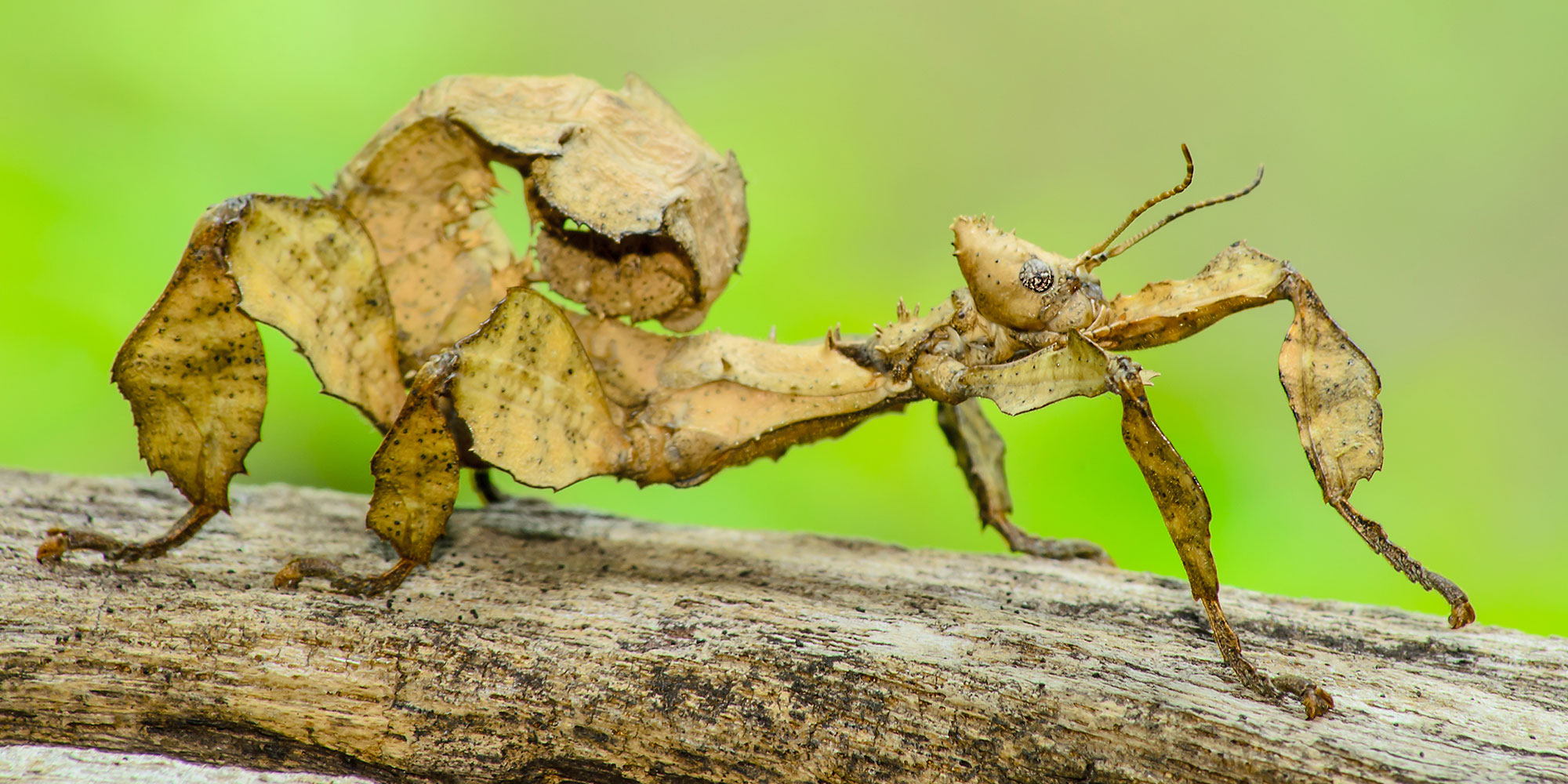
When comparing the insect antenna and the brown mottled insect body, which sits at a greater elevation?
the insect antenna

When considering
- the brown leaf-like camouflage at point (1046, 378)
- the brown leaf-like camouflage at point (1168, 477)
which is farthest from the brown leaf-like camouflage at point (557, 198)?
the brown leaf-like camouflage at point (1168, 477)

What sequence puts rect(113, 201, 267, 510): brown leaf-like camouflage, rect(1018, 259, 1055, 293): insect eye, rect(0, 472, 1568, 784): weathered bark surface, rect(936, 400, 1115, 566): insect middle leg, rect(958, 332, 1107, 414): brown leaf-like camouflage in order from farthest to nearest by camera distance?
rect(936, 400, 1115, 566): insect middle leg
rect(113, 201, 267, 510): brown leaf-like camouflage
rect(1018, 259, 1055, 293): insect eye
rect(958, 332, 1107, 414): brown leaf-like camouflage
rect(0, 472, 1568, 784): weathered bark surface

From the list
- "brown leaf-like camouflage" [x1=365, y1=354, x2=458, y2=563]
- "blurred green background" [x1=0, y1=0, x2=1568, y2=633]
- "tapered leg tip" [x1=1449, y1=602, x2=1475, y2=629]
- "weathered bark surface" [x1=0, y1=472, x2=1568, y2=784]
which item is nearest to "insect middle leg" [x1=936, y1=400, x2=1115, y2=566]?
"weathered bark surface" [x1=0, y1=472, x2=1568, y2=784]

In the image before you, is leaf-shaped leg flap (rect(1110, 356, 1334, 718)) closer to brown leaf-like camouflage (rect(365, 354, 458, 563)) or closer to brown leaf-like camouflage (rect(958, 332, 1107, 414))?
brown leaf-like camouflage (rect(958, 332, 1107, 414))

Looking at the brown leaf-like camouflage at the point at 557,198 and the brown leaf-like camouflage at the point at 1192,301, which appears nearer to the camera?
the brown leaf-like camouflage at the point at 1192,301

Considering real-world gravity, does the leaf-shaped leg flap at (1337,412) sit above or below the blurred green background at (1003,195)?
below

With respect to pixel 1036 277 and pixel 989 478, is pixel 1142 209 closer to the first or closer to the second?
pixel 1036 277

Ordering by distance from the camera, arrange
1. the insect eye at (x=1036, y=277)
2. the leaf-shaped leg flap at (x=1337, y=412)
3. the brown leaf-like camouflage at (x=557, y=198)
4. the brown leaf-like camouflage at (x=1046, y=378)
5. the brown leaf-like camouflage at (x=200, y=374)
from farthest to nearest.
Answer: the brown leaf-like camouflage at (x=557, y=198), the brown leaf-like camouflage at (x=200, y=374), the insect eye at (x=1036, y=277), the leaf-shaped leg flap at (x=1337, y=412), the brown leaf-like camouflage at (x=1046, y=378)

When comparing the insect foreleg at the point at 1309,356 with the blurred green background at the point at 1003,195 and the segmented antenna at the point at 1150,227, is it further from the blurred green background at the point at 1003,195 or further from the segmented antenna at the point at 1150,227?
the blurred green background at the point at 1003,195
